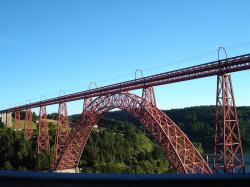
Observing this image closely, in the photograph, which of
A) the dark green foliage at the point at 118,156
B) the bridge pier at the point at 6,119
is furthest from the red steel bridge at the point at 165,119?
the bridge pier at the point at 6,119

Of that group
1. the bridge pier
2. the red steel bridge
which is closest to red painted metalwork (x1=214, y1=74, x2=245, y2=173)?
the red steel bridge

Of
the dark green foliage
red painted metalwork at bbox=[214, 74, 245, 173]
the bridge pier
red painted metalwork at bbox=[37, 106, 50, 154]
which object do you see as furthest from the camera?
the bridge pier

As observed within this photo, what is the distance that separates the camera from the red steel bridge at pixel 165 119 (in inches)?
986

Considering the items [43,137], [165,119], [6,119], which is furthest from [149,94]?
[6,119]

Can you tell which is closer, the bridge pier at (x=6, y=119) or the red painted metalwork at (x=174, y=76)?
the red painted metalwork at (x=174, y=76)

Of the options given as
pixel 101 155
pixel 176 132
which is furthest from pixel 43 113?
pixel 176 132

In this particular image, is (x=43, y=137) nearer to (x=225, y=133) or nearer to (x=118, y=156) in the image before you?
(x=118, y=156)

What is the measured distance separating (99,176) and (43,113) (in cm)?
2967

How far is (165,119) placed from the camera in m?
33.1

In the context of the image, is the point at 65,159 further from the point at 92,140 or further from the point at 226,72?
the point at 226,72

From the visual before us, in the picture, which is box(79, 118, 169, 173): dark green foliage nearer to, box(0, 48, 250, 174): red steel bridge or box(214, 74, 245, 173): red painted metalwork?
box(0, 48, 250, 174): red steel bridge

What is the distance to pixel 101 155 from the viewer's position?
60.9 metres

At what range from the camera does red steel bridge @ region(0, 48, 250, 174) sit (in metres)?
25.0

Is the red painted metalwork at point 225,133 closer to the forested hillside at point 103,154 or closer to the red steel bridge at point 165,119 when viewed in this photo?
the red steel bridge at point 165,119
